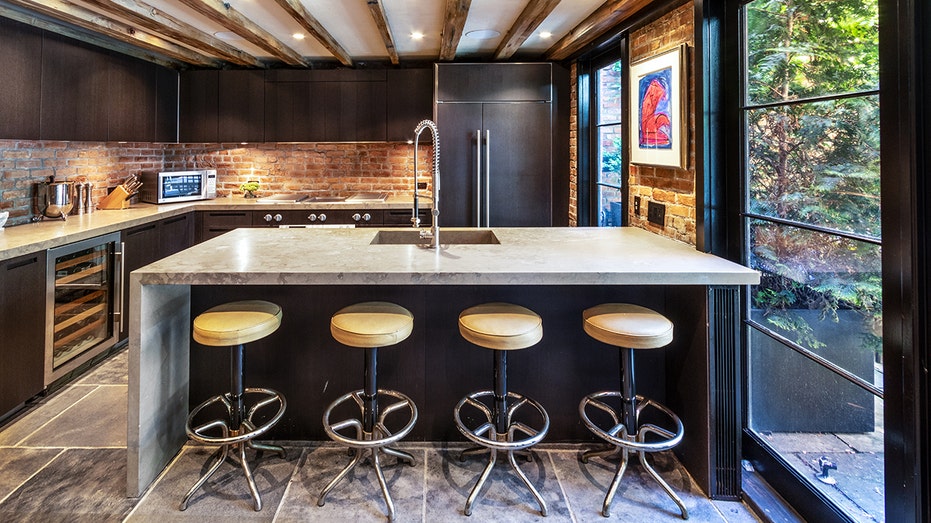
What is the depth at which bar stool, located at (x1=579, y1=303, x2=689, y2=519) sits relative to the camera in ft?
6.41

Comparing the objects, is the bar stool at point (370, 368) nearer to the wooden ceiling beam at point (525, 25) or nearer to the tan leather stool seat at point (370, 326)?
the tan leather stool seat at point (370, 326)

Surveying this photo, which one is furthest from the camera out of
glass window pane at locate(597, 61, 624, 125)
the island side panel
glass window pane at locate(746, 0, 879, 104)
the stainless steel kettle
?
glass window pane at locate(597, 61, 624, 125)

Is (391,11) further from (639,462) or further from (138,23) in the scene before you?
(639,462)

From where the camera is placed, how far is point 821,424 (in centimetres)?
184

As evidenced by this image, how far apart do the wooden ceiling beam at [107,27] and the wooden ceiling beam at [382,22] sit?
175 cm

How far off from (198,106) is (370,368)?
4.07m

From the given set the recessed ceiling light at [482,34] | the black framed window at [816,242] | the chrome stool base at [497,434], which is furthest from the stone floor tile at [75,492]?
the recessed ceiling light at [482,34]

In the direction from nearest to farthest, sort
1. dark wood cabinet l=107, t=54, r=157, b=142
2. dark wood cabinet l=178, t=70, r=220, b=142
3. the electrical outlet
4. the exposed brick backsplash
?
1. the electrical outlet
2. dark wood cabinet l=107, t=54, r=157, b=142
3. dark wood cabinet l=178, t=70, r=220, b=142
4. the exposed brick backsplash

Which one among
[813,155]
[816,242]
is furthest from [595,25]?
[816,242]

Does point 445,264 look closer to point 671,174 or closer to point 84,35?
point 671,174

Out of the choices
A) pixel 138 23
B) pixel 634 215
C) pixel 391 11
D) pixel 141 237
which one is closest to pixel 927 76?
pixel 634 215

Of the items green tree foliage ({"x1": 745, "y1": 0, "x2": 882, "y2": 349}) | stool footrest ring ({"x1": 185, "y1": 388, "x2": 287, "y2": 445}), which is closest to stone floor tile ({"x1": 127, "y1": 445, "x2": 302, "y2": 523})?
stool footrest ring ({"x1": 185, "y1": 388, "x2": 287, "y2": 445})

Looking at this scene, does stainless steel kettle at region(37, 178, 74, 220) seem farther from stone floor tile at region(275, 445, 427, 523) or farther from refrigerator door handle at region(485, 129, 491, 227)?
refrigerator door handle at region(485, 129, 491, 227)

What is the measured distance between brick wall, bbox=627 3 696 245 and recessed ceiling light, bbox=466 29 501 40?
1.15 meters
